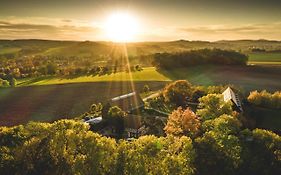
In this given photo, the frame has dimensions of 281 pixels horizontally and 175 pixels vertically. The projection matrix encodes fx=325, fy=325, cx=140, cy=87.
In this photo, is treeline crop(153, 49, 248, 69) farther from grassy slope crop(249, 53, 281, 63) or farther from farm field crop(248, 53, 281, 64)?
grassy slope crop(249, 53, 281, 63)

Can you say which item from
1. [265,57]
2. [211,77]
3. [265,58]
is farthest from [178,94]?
[265,57]

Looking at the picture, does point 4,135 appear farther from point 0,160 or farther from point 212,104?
point 212,104

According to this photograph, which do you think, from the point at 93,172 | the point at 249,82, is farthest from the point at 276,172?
the point at 249,82

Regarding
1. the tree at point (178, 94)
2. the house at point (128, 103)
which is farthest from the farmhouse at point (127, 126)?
the tree at point (178, 94)

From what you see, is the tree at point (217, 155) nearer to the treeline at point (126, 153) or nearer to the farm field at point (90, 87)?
the treeline at point (126, 153)

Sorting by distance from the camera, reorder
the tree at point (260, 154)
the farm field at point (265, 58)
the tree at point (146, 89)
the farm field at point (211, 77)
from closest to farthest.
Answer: the tree at point (260, 154)
the tree at point (146, 89)
the farm field at point (211, 77)
the farm field at point (265, 58)

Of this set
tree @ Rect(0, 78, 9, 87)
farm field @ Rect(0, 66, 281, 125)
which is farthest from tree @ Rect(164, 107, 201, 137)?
tree @ Rect(0, 78, 9, 87)
